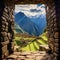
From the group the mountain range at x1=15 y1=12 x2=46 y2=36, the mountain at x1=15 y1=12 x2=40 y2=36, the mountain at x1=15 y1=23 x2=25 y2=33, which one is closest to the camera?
the mountain at x1=15 y1=23 x2=25 y2=33

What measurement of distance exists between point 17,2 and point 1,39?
2.61 m

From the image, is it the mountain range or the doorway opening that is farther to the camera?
the mountain range

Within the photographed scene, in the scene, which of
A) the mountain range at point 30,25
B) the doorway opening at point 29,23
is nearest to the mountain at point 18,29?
the doorway opening at point 29,23

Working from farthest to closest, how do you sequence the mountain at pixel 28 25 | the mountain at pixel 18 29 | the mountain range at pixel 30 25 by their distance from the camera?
the mountain at pixel 28 25 → the mountain range at pixel 30 25 → the mountain at pixel 18 29

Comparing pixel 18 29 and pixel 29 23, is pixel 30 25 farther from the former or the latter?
pixel 18 29

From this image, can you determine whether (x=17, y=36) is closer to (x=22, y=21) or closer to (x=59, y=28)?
(x=22, y=21)

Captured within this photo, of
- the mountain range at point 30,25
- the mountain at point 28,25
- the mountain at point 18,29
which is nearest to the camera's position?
the mountain at point 18,29

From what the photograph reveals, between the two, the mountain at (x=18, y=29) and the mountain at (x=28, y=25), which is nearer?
the mountain at (x=18, y=29)

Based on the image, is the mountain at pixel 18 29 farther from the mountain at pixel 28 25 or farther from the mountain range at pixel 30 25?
the mountain at pixel 28 25

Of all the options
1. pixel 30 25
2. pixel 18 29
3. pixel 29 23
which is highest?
pixel 29 23

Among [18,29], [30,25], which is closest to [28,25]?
[30,25]

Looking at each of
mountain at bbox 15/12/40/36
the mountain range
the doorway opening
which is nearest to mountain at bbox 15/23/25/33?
the doorway opening

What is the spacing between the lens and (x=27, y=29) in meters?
17.6

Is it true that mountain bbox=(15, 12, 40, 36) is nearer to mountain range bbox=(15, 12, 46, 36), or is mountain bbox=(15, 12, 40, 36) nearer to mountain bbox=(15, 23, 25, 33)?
mountain range bbox=(15, 12, 46, 36)
